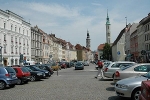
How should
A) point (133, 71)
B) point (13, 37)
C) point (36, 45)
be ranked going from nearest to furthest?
point (133, 71), point (13, 37), point (36, 45)

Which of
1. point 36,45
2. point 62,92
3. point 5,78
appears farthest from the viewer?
point 36,45

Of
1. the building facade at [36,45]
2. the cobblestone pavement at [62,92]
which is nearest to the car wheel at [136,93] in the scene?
the cobblestone pavement at [62,92]

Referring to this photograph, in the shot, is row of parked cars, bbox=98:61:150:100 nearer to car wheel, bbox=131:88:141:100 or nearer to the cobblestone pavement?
car wheel, bbox=131:88:141:100

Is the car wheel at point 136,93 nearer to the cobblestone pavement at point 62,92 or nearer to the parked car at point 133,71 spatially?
the cobblestone pavement at point 62,92

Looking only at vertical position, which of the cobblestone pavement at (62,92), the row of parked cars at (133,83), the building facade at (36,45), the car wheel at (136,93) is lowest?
the cobblestone pavement at (62,92)

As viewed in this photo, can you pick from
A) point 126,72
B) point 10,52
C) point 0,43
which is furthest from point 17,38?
point 126,72

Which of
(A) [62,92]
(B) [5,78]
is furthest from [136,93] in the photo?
(B) [5,78]

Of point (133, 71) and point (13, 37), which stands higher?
point (13, 37)

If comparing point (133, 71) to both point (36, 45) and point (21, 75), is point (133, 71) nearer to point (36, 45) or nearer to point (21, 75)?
point (21, 75)

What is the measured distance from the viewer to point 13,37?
60969mm

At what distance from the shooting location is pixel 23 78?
18547 mm

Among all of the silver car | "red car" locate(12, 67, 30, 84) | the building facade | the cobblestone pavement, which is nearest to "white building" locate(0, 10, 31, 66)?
the building facade

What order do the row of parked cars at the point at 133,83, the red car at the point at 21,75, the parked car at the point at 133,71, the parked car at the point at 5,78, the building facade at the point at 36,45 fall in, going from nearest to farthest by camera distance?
1. the row of parked cars at the point at 133,83
2. the parked car at the point at 133,71
3. the parked car at the point at 5,78
4. the red car at the point at 21,75
5. the building facade at the point at 36,45

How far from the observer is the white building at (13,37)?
55062mm
